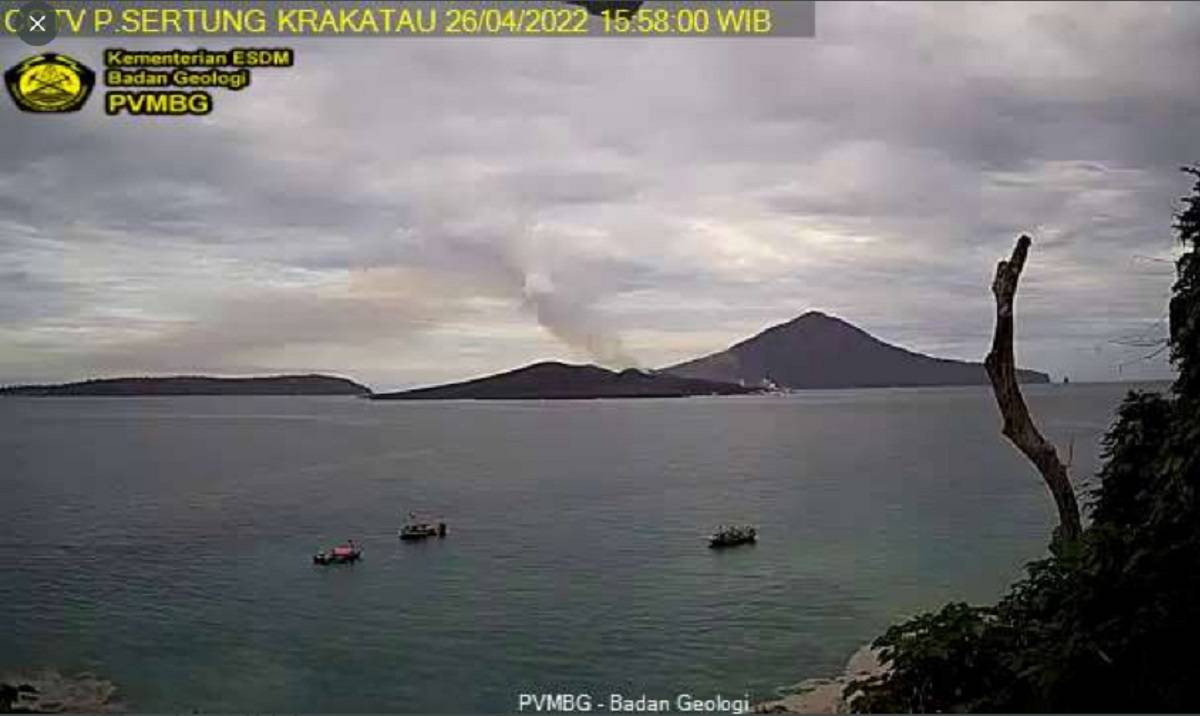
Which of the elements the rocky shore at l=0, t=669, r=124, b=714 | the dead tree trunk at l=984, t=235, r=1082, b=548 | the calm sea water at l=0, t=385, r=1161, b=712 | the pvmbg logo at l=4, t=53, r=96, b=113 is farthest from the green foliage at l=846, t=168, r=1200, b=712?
the rocky shore at l=0, t=669, r=124, b=714

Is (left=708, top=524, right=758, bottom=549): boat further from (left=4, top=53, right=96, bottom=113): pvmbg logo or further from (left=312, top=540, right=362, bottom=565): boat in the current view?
(left=4, top=53, right=96, bottom=113): pvmbg logo

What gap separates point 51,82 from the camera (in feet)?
19.1

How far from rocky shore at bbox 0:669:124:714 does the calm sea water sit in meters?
0.34

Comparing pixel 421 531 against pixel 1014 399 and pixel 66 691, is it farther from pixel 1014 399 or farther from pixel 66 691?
pixel 1014 399

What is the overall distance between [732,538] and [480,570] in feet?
21.1

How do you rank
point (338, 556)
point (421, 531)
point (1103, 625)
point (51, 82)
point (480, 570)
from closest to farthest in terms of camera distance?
1. point (1103, 625)
2. point (51, 82)
3. point (480, 570)
4. point (338, 556)
5. point (421, 531)

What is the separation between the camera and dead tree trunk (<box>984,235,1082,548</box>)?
5836mm

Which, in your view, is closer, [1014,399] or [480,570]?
[1014,399]

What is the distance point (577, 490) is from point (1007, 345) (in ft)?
108

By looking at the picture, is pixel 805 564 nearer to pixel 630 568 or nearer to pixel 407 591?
pixel 630 568

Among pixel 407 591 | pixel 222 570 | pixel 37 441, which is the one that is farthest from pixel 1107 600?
pixel 37 441

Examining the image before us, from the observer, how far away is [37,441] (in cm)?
6681

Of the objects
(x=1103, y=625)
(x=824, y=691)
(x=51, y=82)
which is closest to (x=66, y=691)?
(x=824, y=691)

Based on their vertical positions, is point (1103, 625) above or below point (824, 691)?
above
